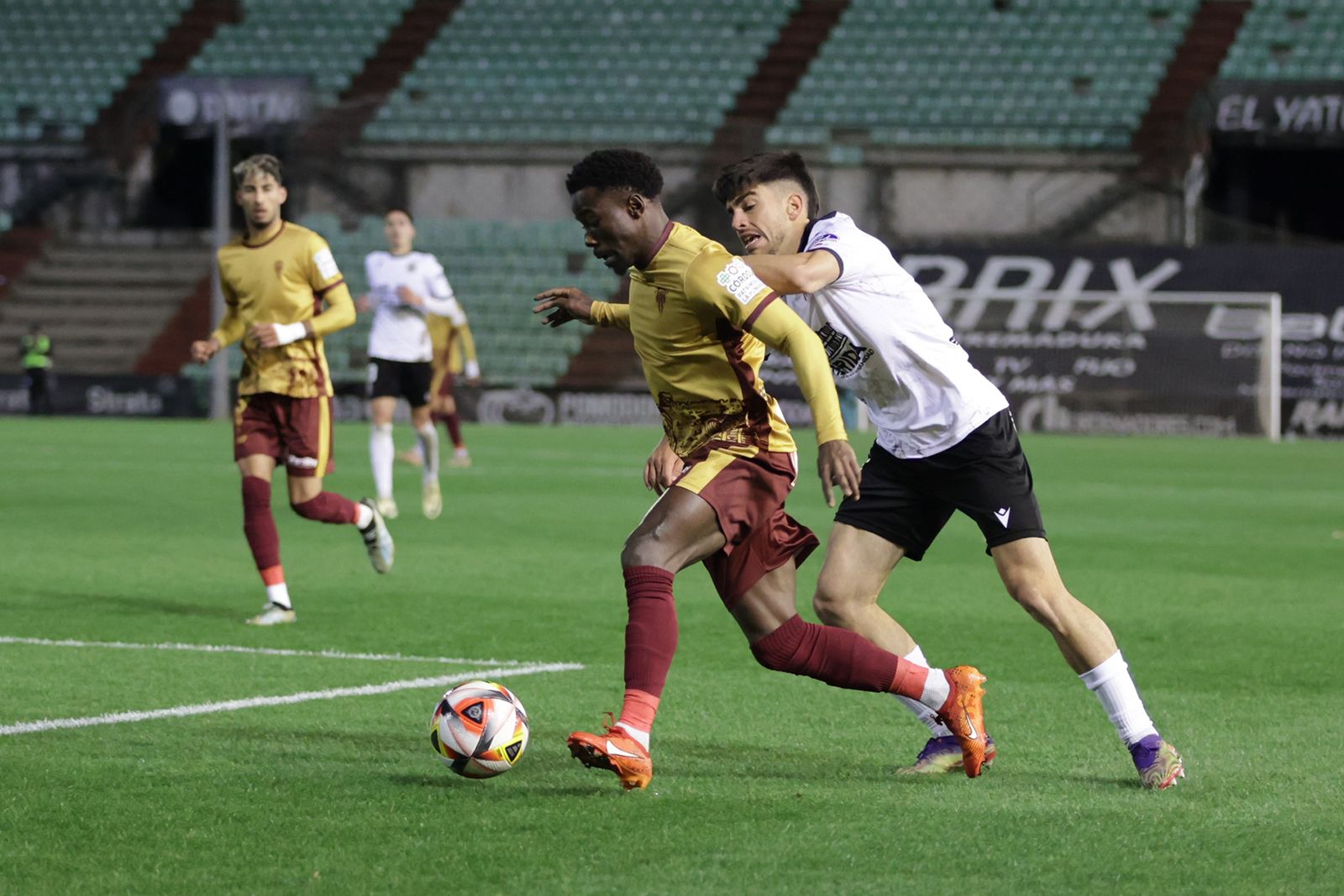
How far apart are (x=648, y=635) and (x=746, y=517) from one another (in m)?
0.42

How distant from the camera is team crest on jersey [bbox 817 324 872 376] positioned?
550 centimetres

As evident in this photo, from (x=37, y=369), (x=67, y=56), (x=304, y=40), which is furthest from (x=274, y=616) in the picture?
(x=67, y=56)

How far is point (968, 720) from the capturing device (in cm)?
535

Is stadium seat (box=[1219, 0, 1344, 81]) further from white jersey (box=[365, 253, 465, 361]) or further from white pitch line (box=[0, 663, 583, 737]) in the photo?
white pitch line (box=[0, 663, 583, 737])

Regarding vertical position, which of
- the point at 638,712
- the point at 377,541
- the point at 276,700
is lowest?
the point at 377,541

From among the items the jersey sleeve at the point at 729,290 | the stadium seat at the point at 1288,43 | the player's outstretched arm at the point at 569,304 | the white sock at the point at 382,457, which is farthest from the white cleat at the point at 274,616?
the stadium seat at the point at 1288,43

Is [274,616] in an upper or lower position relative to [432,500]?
upper

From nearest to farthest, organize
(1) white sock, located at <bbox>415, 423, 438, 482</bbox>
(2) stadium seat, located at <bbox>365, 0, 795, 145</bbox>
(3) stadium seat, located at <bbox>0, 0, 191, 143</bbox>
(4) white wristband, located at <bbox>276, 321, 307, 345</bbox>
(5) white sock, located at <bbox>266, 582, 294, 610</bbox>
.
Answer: (5) white sock, located at <bbox>266, 582, 294, 610</bbox> < (4) white wristband, located at <bbox>276, 321, 307, 345</bbox> < (1) white sock, located at <bbox>415, 423, 438, 482</bbox> < (2) stadium seat, located at <bbox>365, 0, 795, 145</bbox> < (3) stadium seat, located at <bbox>0, 0, 191, 143</bbox>

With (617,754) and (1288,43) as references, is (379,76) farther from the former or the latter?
(617,754)

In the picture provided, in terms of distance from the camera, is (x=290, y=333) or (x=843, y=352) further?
(x=290, y=333)

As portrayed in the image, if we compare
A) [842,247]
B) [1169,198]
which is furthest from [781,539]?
[1169,198]

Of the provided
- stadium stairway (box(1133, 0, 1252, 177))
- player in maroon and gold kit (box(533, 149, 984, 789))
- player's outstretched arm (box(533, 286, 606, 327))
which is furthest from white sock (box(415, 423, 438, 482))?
Result: stadium stairway (box(1133, 0, 1252, 177))

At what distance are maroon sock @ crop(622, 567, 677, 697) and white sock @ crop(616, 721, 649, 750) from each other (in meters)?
0.11

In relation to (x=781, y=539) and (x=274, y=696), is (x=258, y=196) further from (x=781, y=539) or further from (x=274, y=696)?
(x=781, y=539)
